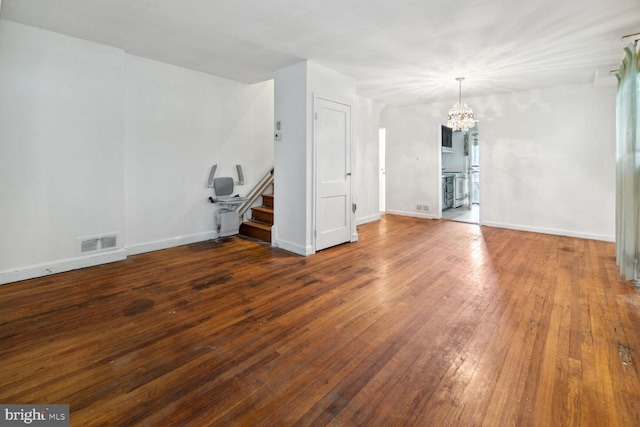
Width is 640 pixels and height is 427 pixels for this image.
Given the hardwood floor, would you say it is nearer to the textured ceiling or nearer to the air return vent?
the air return vent

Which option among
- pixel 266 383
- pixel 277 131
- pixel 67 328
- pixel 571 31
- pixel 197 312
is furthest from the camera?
pixel 277 131

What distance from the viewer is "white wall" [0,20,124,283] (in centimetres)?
309

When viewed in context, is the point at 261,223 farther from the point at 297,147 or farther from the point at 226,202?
the point at 297,147

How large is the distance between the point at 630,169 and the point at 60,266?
6128mm

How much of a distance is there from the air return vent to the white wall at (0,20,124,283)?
0.05 metres

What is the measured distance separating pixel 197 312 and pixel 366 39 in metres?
3.21

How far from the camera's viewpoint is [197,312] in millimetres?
2488

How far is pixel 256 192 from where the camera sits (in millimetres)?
5473

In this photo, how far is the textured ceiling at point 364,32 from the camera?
269 centimetres

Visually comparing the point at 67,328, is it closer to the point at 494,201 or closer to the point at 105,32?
the point at 105,32

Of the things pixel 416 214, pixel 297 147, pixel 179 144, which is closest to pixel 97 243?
pixel 179 144

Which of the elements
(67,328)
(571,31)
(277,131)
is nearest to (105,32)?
(277,131)

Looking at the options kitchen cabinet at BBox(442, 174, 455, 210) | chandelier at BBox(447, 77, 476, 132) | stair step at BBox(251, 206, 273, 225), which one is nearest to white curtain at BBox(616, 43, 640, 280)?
chandelier at BBox(447, 77, 476, 132)

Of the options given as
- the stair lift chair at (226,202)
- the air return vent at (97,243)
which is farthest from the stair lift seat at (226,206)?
the air return vent at (97,243)
